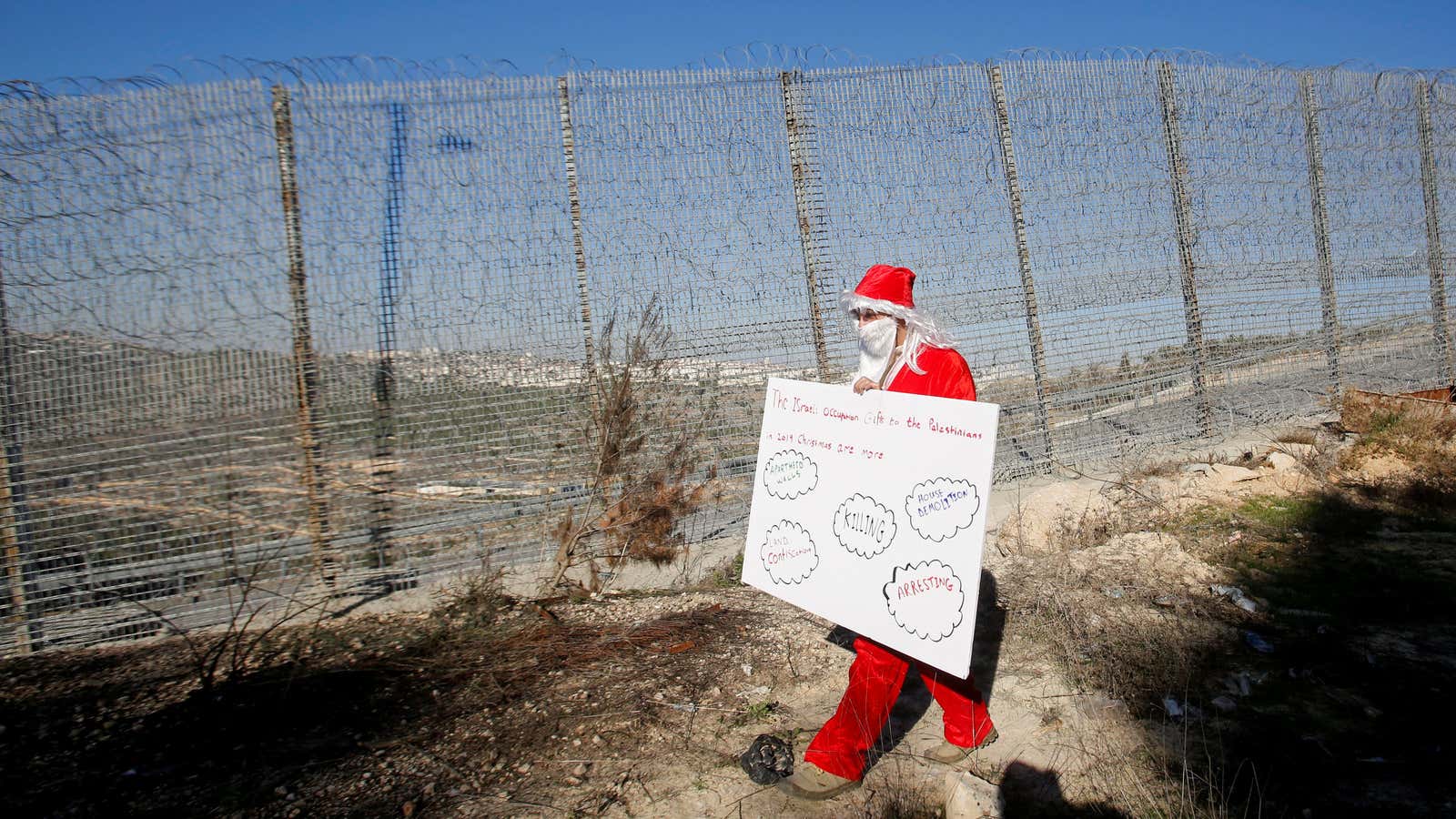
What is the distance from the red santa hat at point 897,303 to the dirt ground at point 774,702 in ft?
4.74

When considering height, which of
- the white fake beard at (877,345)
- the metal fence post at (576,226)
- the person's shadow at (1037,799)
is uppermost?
the metal fence post at (576,226)

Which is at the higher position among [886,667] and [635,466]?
[635,466]

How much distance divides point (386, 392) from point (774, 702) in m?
2.81

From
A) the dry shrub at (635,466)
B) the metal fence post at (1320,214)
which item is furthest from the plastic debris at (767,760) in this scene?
the metal fence post at (1320,214)

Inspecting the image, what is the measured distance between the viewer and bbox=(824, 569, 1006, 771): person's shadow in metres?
3.10

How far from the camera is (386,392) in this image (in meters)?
4.68

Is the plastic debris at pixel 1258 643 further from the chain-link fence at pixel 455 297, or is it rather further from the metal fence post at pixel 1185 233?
the metal fence post at pixel 1185 233

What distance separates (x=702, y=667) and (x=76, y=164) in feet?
14.5

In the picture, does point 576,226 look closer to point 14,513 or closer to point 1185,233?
point 14,513

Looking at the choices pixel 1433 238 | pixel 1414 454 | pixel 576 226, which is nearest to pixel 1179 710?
pixel 576 226

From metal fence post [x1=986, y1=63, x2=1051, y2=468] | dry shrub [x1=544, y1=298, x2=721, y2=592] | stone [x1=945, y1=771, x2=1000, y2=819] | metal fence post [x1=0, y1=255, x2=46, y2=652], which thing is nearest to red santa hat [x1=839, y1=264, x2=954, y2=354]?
stone [x1=945, y1=771, x2=1000, y2=819]

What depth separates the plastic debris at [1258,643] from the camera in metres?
3.48

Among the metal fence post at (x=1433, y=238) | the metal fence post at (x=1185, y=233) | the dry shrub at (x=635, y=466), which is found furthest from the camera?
the metal fence post at (x=1433, y=238)

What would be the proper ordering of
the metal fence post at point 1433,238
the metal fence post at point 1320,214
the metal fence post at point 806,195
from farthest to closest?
the metal fence post at point 1433,238
the metal fence post at point 1320,214
the metal fence post at point 806,195
